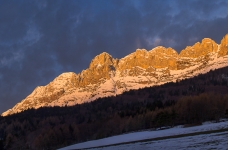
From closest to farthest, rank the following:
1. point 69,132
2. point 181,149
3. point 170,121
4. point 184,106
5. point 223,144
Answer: point 223,144 < point 181,149 < point 170,121 < point 184,106 < point 69,132

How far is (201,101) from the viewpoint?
418ft

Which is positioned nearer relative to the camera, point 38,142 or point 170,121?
point 170,121

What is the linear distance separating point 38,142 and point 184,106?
3137 inches

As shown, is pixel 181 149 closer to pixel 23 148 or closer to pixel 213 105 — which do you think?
pixel 213 105

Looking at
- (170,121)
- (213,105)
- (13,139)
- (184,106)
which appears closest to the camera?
(170,121)

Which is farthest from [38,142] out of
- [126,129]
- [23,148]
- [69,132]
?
[126,129]

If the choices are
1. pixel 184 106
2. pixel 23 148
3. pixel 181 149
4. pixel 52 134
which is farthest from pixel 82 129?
pixel 181 149

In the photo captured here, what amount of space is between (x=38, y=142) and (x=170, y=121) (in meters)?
79.2

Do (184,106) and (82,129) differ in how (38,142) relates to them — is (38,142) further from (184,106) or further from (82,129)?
(184,106)

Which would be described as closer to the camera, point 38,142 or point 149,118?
point 149,118

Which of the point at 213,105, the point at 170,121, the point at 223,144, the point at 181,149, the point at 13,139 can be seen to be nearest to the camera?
the point at 223,144

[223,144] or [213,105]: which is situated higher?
[213,105]

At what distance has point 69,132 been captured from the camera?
17950 centimetres

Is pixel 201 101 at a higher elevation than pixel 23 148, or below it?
higher
